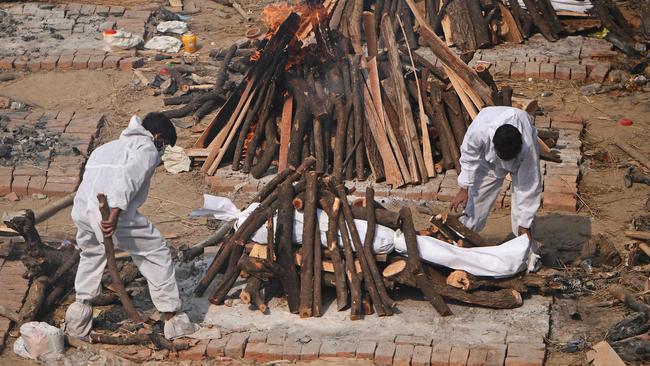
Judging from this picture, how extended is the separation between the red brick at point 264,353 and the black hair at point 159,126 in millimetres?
1808

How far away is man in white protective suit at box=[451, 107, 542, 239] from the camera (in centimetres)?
736

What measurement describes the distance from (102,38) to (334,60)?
16.5ft

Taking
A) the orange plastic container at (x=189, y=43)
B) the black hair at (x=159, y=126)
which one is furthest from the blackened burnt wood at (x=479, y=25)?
the black hair at (x=159, y=126)

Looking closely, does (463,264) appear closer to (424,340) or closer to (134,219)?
(424,340)

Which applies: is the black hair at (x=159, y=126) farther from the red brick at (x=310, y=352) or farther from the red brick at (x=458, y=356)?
the red brick at (x=458, y=356)

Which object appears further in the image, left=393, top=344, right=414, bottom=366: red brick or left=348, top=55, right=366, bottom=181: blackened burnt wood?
left=348, top=55, right=366, bottom=181: blackened burnt wood

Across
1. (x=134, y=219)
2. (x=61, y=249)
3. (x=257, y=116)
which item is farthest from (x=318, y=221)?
(x=257, y=116)

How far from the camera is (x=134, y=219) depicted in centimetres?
689

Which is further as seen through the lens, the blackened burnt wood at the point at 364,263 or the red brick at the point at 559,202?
the red brick at the point at 559,202

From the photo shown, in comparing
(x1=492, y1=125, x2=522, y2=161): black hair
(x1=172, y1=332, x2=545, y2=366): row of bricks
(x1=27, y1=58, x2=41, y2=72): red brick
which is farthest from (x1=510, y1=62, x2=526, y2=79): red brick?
(x1=27, y1=58, x2=41, y2=72): red brick

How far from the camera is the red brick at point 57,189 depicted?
9.97 metres

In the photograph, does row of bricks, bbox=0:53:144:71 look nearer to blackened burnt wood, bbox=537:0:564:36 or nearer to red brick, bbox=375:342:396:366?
blackened burnt wood, bbox=537:0:564:36

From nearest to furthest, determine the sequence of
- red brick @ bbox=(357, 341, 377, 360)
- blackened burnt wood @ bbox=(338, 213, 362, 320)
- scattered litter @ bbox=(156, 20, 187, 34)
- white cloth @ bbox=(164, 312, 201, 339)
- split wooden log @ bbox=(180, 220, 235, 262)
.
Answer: red brick @ bbox=(357, 341, 377, 360) → white cloth @ bbox=(164, 312, 201, 339) → blackened burnt wood @ bbox=(338, 213, 362, 320) → split wooden log @ bbox=(180, 220, 235, 262) → scattered litter @ bbox=(156, 20, 187, 34)

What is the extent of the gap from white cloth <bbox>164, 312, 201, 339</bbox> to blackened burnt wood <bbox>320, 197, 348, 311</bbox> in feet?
3.90
